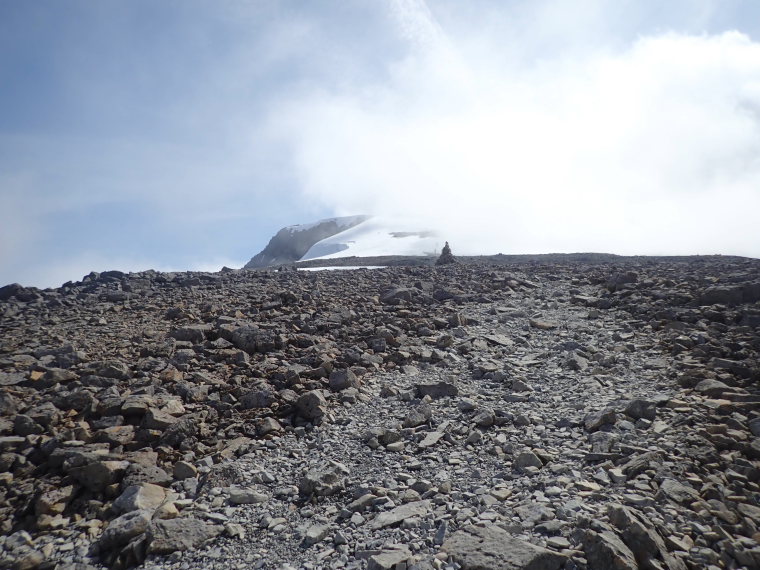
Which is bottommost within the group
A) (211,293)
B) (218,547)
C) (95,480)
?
(218,547)

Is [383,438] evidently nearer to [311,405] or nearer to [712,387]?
[311,405]

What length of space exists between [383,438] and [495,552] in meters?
2.06

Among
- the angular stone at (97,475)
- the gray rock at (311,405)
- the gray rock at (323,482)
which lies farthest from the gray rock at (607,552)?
the angular stone at (97,475)

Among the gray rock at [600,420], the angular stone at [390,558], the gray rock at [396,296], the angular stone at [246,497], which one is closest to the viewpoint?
the angular stone at [390,558]

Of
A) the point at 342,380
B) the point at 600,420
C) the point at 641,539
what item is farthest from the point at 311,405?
the point at 641,539

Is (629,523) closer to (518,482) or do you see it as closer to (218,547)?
(518,482)

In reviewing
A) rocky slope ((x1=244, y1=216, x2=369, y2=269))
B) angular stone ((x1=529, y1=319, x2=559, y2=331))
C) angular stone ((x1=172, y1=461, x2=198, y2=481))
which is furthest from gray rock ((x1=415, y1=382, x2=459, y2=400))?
rocky slope ((x1=244, y1=216, x2=369, y2=269))

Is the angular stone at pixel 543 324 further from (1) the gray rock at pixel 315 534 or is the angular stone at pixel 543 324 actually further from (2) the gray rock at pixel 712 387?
(1) the gray rock at pixel 315 534

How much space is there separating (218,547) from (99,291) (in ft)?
34.4

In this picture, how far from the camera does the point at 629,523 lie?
3.20 meters

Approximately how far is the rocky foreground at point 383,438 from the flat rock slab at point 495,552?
0.02m

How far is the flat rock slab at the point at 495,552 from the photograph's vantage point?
3027mm

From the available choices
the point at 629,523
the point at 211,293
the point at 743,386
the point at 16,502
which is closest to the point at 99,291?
the point at 211,293

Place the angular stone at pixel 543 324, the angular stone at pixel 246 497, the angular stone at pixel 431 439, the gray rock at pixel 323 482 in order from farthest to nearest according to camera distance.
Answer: the angular stone at pixel 543 324
the angular stone at pixel 431 439
the gray rock at pixel 323 482
the angular stone at pixel 246 497
